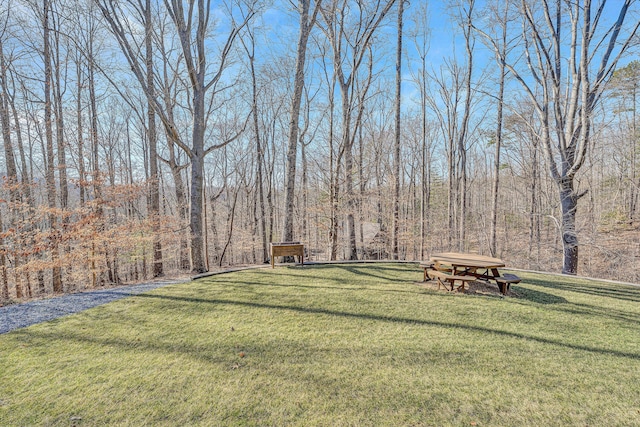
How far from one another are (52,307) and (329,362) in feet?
15.1

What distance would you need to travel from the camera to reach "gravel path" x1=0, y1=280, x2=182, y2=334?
3.54 m

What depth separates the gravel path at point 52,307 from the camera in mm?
3543

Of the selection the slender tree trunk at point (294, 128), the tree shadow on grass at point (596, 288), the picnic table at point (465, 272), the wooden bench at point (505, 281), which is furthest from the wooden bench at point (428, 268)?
the slender tree trunk at point (294, 128)

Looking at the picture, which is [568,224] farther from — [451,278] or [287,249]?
[287,249]

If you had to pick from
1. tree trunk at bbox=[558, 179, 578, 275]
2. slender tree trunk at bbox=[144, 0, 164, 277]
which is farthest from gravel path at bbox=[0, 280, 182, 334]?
tree trunk at bbox=[558, 179, 578, 275]

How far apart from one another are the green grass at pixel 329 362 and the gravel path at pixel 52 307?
34 centimetres

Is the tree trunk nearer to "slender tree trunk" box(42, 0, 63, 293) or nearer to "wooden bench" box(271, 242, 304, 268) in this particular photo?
"wooden bench" box(271, 242, 304, 268)

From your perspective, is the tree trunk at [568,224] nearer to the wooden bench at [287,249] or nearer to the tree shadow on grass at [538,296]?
the tree shadow on grass at [538,296]

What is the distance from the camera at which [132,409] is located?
1.88 metres

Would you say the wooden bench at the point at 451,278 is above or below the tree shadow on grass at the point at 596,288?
above

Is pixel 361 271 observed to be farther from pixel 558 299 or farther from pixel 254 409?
pixel 254 409

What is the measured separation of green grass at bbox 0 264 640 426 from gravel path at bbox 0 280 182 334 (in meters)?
0.34

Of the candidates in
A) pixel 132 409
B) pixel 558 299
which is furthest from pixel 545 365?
pixel 132 409

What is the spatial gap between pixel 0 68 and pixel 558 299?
16.9 m
